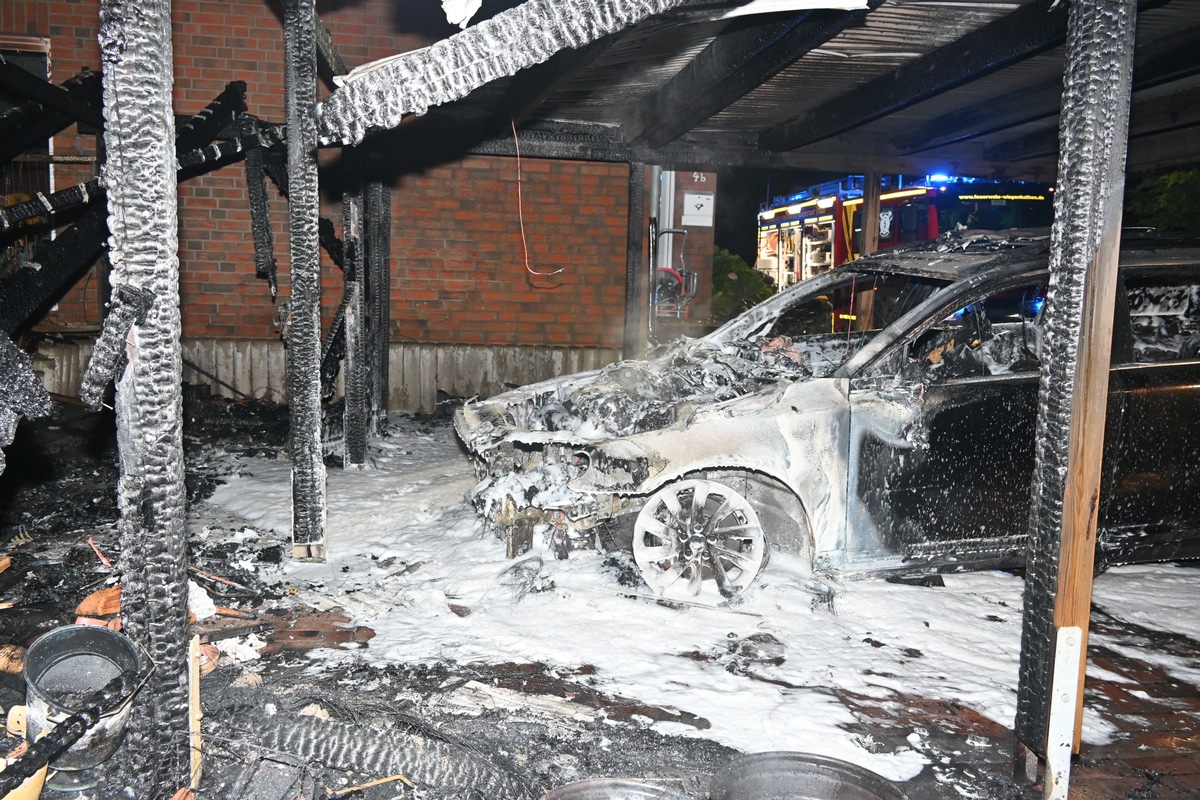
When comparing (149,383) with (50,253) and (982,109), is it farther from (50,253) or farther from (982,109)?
(982,109)

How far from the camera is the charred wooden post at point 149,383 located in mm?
2285

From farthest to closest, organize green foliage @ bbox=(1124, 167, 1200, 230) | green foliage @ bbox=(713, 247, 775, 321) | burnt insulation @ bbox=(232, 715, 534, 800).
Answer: green foliage @ bbox=(713, 247, 775, 321), green foliage @ bbox=(1124, 167, 1200, 230), burnt insulation @ bbox=(232, 715, 534, 800)

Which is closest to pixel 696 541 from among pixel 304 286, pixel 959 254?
pixel 959 254

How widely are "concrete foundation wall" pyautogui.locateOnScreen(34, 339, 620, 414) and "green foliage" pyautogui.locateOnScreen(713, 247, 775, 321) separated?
3.82m

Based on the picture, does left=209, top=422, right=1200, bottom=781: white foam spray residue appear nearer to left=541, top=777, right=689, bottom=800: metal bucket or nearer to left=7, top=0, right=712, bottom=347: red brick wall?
left=541, top=777, right=689, bottom=800: metal bucket

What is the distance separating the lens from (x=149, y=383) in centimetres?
242

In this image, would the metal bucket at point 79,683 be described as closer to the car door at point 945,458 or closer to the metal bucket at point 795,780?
the metal bucket at point 795,780

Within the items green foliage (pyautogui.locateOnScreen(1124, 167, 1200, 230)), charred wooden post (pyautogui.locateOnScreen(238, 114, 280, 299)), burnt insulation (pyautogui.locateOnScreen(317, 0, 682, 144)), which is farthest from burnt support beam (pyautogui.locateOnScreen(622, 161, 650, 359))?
green foliage (pyautogui.locateOnScreen(1124, 167, 1200, 230))

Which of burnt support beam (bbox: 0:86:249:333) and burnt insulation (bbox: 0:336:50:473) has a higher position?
burnt support beam (bbox: 0:86:249:333)

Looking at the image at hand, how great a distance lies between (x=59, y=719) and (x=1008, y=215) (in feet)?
44.7

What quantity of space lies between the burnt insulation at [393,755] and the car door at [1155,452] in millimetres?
3652

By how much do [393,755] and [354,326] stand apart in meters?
4.46

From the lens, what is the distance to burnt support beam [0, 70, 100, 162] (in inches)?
205

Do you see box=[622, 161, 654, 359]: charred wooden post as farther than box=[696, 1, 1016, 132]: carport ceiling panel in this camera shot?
Yes
